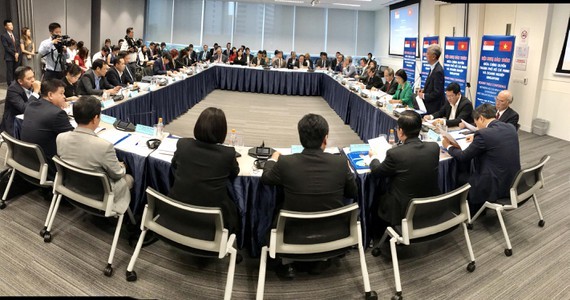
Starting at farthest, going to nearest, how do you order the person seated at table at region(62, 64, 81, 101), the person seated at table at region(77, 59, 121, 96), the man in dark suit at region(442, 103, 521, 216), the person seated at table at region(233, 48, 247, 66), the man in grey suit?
the person seated at table at region(233, 48, 247, 66)
the person seated at table at region(77, 59, 121, 96)
the person seated at table at region(62, 64, 81, 101)
the man in dark suit at region(442, 103, 521, 216)
the man in grey suit

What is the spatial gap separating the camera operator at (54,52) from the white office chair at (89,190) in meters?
4.65

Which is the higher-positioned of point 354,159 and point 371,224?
point 354,159

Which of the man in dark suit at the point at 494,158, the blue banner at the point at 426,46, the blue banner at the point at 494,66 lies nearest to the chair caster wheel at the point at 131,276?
the man in dark suit at the point at 494,158

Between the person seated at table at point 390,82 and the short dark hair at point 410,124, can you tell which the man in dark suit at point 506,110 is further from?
the person seated at table at point 390,82

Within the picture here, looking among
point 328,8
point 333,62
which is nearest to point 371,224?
point 333,62

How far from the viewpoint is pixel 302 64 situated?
1118cm

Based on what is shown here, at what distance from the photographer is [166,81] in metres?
5.98

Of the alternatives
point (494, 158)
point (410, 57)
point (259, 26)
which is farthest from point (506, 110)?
point (259, 26)

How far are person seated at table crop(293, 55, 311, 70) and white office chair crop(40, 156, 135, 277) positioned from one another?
922cm

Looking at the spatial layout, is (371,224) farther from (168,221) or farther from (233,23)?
(233,23)

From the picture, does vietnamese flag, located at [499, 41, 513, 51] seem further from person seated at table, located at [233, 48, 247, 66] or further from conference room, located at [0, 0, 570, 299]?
person seated at table, located at [233, 48, 247, 66]

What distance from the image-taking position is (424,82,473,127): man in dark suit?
3826 mm

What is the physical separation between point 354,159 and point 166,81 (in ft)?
14.0

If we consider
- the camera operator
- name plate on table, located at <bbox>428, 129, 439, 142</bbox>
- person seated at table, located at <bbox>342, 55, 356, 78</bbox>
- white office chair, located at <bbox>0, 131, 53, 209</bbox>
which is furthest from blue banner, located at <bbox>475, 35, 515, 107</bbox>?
the camera operator
